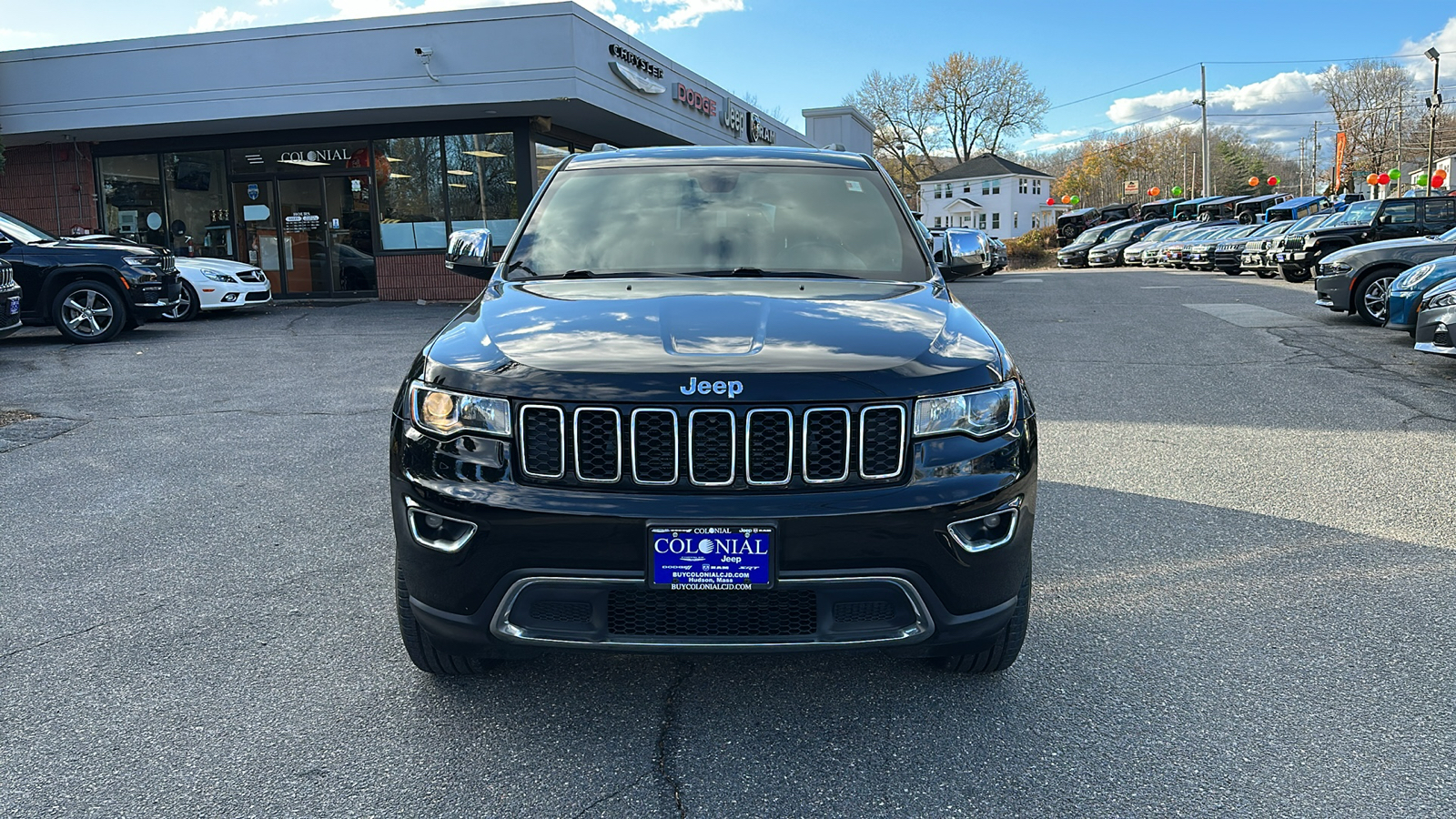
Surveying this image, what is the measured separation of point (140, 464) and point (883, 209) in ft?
15.6

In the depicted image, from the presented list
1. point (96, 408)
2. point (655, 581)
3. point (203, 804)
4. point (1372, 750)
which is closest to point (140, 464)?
Result: point (96, 408)

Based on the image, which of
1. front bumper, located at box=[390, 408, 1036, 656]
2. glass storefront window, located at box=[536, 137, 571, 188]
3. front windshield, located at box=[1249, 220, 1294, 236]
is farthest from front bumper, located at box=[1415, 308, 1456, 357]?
front windshield, located at box=[1249, 220, 1294, 236]

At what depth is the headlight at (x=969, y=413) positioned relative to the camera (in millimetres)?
2707

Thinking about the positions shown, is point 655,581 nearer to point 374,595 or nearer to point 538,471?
point 538,471

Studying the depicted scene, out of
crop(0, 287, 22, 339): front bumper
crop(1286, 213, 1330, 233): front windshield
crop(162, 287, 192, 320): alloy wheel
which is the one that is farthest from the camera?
crop(1286, 213, 1330, 233): front windshield

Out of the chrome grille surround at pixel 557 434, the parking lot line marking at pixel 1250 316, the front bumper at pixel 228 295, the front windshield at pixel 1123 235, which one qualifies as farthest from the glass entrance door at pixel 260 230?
the front windshield at pixel 1123 235

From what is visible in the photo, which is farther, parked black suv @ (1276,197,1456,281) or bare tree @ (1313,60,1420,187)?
bare tree @ (1313,60,1420,187)

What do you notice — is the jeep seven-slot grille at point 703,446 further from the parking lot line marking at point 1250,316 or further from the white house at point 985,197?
the white house at point 985,197

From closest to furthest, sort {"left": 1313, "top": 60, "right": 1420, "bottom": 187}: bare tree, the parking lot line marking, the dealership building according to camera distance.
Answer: the parking lot line marking → the dealership building → {"left": 1313, "top": 60, "right": 1420, "bottom": 187}: bare tree

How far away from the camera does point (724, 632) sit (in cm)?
268

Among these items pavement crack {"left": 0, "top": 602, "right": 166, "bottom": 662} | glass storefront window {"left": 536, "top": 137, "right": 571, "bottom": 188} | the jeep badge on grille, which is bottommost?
pavement crack {"left": 0, "top": 602, "right": 166, "bottom": 662}

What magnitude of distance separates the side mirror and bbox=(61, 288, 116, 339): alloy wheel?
10.3m

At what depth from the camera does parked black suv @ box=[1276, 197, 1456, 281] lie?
2134 centimetres

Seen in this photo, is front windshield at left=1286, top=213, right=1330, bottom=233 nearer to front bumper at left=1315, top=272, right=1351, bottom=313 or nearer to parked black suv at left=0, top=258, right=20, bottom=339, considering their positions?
front bumper at left=1315, top=272, right=1351, bottom=313
